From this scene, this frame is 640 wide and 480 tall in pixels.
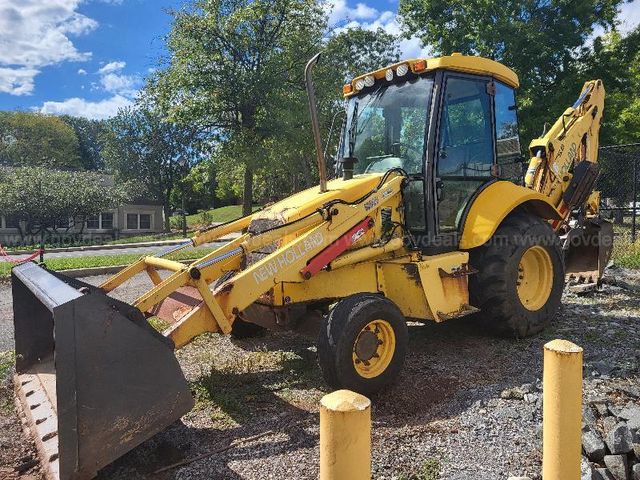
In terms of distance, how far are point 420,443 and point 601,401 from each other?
4.60ft

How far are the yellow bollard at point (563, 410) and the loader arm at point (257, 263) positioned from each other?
2318 millimetres

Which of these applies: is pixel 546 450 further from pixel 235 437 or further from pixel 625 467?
pixel 235 437

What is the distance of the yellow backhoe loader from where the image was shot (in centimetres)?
321

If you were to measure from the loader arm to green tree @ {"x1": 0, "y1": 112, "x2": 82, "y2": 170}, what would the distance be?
55.1 metres

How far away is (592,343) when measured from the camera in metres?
5.78

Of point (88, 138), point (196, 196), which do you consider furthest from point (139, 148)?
point (88, 138)

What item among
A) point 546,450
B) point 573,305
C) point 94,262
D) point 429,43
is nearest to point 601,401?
point 546,450

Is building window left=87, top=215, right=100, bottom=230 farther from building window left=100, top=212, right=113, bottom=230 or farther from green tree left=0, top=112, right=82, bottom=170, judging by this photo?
green tree left=0, top=112, right=82, bottom=170

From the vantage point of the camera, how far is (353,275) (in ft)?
16.8

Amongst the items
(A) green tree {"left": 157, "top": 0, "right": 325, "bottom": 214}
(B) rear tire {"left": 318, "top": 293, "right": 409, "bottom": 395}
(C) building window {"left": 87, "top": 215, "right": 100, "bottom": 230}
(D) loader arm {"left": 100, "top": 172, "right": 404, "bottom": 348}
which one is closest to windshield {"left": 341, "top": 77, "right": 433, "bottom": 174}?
(D) loader arm {"left": 100, "top": 172, "right": 404, "bottom": 348}

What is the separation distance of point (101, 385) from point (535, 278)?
192 inches

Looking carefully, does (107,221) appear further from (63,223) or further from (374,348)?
(374,348)

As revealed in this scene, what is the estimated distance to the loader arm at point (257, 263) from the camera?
406cm

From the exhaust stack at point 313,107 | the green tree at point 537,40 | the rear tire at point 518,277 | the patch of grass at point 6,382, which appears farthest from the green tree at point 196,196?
the exhaust stack at point 313,107
